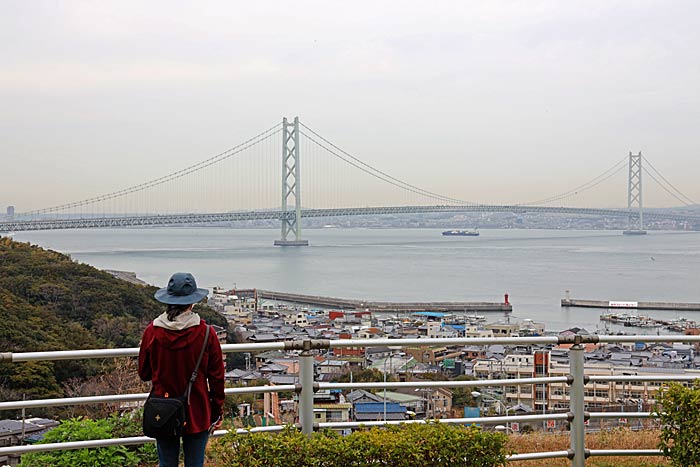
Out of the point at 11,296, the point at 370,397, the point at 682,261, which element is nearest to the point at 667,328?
the point at 11,296

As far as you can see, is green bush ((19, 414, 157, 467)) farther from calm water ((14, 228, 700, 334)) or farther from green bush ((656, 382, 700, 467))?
calm water ((14, 228, 700, 334))

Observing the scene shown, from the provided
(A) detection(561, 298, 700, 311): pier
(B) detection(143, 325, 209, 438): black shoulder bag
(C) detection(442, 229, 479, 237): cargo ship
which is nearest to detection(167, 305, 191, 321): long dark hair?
(B) detection(143, 325, 209, 438): black shoulder bag

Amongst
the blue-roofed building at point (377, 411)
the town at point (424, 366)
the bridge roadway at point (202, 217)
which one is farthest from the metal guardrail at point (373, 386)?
the bridge roadway at point (202, 217)

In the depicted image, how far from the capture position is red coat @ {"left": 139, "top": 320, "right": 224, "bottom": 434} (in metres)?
1.76

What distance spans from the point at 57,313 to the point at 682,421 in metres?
14.2

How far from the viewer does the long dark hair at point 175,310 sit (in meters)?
1.77

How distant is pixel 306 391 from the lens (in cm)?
212

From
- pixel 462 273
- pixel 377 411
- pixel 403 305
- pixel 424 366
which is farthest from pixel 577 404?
pixel 462 273

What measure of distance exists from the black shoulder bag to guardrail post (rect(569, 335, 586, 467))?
112 cm

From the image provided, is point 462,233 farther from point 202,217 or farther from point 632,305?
point 632,305

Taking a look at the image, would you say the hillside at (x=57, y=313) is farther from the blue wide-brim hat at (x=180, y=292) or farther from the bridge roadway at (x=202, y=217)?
the bridge roadway at (x=202, y=217)

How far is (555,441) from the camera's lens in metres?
2.72

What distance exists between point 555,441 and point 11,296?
43.6 ft

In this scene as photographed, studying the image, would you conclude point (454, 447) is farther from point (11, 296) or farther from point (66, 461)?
point (11, 296)
